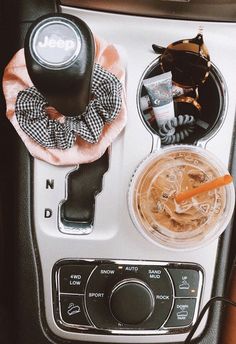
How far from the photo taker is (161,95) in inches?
31.0

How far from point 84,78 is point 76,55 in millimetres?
27

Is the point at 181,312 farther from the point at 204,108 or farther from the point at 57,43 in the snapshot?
the point at 57,43

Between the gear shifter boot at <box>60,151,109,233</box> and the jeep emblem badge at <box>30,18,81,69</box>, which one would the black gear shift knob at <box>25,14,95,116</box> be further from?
the gear shifter boot at <box>60,151,109,233</box>

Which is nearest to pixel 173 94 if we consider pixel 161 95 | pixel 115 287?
pixel 161 95

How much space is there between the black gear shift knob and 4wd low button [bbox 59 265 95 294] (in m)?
0.27

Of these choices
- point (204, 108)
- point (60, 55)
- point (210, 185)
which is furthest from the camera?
point (204, 108)

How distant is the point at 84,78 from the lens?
0.63m

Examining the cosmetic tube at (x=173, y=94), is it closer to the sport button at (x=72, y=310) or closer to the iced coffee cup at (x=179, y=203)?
the iced coffee cup at (x=179, y=203)

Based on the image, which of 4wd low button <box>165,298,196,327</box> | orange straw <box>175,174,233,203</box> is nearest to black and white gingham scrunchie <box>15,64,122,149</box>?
orange straw <box>175,174,233,203</box>

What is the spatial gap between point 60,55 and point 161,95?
210 millimetres

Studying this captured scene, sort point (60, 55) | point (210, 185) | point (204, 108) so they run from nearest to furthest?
1. point (60, 55)
2. point (210, 185)
3. point (204, 108)

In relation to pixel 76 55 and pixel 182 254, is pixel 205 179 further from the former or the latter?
pixel 76 55

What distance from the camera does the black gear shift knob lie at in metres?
0.62

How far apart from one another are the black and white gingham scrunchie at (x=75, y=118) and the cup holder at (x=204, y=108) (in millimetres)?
50
